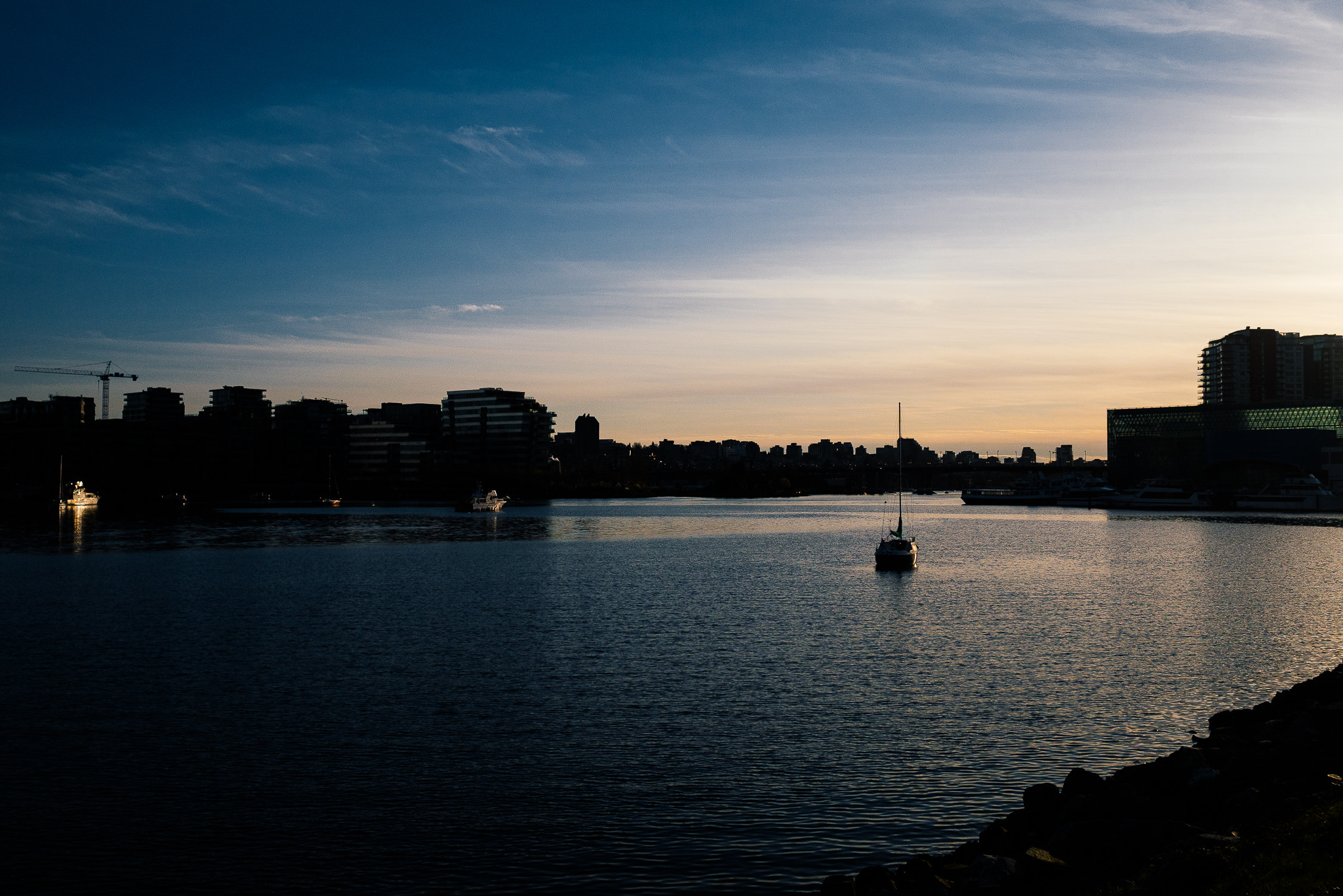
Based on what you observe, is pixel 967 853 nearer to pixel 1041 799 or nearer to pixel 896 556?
pixel 1041 799

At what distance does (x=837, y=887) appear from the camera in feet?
59.6

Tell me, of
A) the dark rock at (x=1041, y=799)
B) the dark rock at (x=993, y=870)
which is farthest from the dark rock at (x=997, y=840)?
the dark rock at (x=993, y=870)

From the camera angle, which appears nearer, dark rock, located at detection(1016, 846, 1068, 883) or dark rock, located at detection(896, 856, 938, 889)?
dark rock, located at detection(1016, 846, 1068, 883)

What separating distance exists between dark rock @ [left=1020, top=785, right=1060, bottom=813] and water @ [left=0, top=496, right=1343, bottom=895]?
1.22 meters

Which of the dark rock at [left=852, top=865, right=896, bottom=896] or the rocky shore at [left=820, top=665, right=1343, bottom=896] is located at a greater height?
the rocky shore at [left=820, top=665, right=1343, bottom=896]

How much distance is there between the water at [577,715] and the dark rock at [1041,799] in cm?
122

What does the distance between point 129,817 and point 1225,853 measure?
77.7 ft

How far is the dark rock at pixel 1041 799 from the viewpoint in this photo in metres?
22.1

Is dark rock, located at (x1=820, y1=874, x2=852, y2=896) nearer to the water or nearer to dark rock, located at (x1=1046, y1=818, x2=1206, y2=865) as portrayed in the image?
the water

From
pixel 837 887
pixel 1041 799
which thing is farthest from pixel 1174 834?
pixel 837 887

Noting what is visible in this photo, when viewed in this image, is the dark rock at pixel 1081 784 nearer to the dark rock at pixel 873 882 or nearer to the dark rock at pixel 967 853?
the dark rock at pixel 967 853

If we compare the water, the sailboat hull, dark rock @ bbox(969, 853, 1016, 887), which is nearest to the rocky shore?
dark rock @ bbox(969, 853, 1016, 887)

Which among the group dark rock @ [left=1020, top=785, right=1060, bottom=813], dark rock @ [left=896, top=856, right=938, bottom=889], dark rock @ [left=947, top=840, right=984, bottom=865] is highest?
dark rock @ [left=1020, top=785, right=1060, bottom=813]

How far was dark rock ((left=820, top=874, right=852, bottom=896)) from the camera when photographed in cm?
1791
